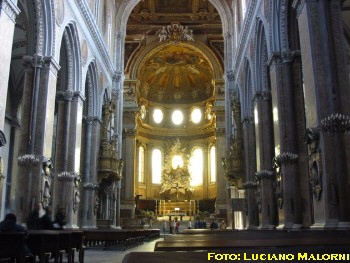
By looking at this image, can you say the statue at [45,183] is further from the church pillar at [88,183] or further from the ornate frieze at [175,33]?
the ornate frieze at [175,33]

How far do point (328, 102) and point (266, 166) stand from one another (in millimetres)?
6748

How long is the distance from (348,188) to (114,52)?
20299 millimetres

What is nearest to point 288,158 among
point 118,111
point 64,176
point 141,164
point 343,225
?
point 343,225

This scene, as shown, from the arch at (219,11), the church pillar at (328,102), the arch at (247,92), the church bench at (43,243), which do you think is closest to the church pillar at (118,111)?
the arch at (219,11)

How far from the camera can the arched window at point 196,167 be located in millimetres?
41594

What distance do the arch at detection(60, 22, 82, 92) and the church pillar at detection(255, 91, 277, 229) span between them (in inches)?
294

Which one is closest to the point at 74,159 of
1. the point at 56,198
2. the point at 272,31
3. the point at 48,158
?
the point at 56,198

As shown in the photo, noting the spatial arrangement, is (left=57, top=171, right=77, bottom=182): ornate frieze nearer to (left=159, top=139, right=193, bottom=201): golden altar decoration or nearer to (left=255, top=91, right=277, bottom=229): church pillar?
(left=255, top=91, right=277, bottom=229): church pillar

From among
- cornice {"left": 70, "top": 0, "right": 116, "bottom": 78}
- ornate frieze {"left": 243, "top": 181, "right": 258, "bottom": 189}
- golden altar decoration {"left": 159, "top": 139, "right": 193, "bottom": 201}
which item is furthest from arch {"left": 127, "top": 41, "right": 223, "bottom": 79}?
ornate frieze {"left": 243, "top": 181, "right": 258, "bottom": 189}

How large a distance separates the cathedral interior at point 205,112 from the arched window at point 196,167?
0.70 metres

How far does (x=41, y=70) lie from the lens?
1385 centimetres

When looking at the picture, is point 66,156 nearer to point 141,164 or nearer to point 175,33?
point 175,33

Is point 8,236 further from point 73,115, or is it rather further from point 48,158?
point 73,115

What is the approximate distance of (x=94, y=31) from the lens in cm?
1977
